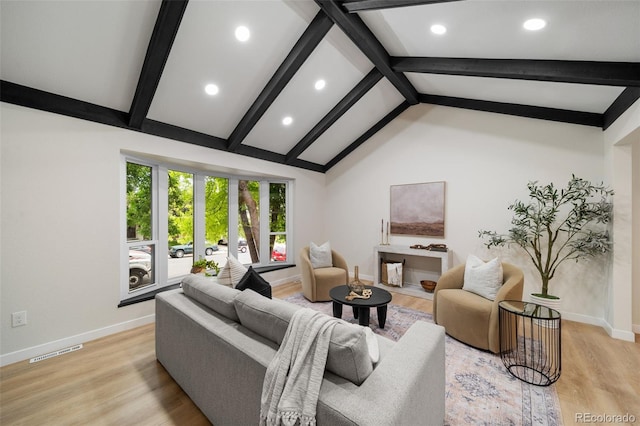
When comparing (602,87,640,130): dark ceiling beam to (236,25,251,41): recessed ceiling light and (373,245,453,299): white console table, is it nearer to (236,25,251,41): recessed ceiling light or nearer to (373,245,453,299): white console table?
(373,245,453,299): white console table

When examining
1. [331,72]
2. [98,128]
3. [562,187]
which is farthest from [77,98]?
[562,187]

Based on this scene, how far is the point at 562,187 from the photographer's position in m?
3.42

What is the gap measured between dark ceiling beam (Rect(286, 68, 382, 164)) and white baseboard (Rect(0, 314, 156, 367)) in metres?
3.47

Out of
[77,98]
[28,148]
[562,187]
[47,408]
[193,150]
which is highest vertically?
[77,98]

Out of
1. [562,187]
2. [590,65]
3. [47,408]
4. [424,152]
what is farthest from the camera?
[424,152]

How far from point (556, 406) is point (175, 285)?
14.4 feet

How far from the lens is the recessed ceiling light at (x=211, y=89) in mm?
3053

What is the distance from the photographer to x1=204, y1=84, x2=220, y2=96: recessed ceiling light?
305 centimetres

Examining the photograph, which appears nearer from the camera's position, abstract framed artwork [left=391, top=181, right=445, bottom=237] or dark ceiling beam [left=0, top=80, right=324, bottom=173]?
dark ceiling beam [left=0, top=80, right=324, bottom=173]

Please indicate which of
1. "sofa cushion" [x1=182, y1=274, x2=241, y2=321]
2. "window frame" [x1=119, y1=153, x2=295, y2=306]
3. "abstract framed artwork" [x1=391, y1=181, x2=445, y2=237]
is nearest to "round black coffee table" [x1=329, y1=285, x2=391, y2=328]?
"sofa cushion" [x1=182, y1=274, x2=241, y2=321]

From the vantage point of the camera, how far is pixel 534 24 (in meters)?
2.14

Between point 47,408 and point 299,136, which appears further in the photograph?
point 299,136

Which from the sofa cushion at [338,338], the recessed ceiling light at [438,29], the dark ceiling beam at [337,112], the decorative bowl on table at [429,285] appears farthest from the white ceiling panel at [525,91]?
the sofa cushion at [338,338]

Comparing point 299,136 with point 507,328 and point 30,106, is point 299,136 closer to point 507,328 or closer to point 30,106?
point 30,106
